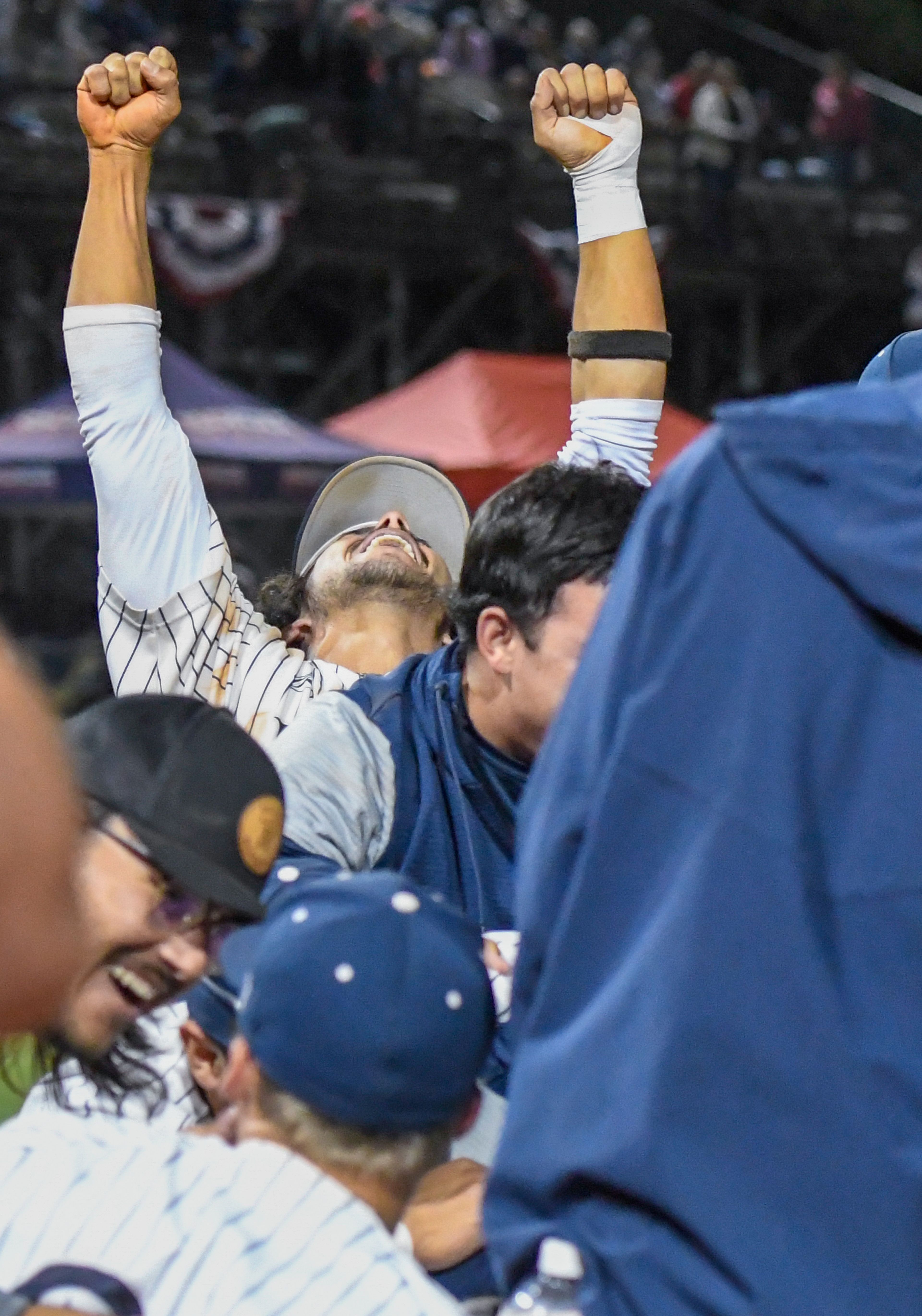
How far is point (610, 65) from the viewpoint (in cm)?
1945

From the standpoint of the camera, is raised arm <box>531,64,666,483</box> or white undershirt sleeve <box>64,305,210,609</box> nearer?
white undershirt sleeve <box>64,305,210,609</box>

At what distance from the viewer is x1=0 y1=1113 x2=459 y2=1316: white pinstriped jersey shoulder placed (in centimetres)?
137

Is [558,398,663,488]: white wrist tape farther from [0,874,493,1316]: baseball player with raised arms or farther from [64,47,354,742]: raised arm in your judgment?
[0,874,493,1316]: baseball player with raised arms

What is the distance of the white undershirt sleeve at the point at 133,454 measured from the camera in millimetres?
2443

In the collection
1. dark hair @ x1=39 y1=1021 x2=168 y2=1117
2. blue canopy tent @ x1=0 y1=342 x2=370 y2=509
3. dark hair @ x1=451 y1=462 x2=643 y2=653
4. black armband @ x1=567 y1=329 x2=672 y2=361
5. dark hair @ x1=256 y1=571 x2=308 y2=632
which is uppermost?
black armband @ x1=567 y1=329 x2=672 y2=361

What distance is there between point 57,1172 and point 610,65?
768 inches

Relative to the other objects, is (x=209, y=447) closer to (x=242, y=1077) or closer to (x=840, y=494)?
(x=242, y=1077)

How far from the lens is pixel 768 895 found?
1.22 m

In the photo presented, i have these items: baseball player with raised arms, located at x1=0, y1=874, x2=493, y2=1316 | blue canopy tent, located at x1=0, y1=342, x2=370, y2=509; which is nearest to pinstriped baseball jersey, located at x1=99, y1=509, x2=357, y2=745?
A: baseball player with raised arms, located at x1=0, y1=874, x2=493, y2=1316

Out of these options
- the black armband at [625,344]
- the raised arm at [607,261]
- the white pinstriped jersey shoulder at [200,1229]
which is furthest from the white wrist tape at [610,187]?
the white pinstriped jersey shoulder at [200,1229]

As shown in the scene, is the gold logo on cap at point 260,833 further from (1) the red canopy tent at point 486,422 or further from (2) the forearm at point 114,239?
(1) the red canopy tent at point 486,422

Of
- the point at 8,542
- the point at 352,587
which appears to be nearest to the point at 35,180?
the point at 8,542

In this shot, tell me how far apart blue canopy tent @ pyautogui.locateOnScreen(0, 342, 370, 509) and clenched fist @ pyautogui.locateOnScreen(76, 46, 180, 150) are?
7.13 m

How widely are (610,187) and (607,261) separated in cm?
13
